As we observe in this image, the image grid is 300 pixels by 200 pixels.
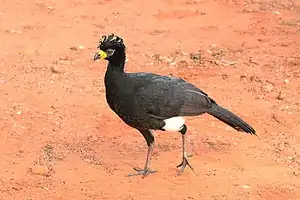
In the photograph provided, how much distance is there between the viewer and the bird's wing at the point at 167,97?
5.70 metres

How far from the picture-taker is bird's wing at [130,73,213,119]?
18.7 feet

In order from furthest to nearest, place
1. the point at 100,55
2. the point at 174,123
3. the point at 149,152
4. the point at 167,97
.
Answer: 1. the point at 149,152
2. the point at 174,123
3. the point at 167,97
4. the point at 100,55

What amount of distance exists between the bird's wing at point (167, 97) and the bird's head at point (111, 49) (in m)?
0.26

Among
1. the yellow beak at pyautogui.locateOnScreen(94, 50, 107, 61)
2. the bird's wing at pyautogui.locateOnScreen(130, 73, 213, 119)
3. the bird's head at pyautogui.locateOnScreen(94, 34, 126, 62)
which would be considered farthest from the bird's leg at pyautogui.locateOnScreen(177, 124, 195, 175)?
the yellow beak at pyautogui.locateOnScreen(94, 50, 107, 61)

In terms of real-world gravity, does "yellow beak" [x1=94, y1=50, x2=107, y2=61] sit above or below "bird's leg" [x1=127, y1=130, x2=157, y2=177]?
above

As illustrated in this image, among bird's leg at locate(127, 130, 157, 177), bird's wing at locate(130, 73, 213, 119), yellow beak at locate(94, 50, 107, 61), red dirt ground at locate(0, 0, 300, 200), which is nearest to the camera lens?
yellow beak at locate(94, 50, 107, 61)

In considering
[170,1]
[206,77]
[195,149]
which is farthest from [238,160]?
[170,1]

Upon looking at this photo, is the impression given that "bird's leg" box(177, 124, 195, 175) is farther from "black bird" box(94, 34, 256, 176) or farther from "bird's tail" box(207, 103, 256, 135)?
"bird's tail" box(207, 103, 256, 135)

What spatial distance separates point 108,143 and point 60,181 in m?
0.93

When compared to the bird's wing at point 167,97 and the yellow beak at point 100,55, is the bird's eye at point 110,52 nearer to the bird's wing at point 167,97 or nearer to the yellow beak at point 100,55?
the yellow beak at point 100,55

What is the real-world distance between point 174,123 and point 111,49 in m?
0.92

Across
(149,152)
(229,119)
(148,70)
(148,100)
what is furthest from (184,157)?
(148,70)

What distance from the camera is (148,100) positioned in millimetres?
5691

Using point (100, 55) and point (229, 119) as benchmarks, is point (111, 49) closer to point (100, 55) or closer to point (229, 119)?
point (100, 55)
